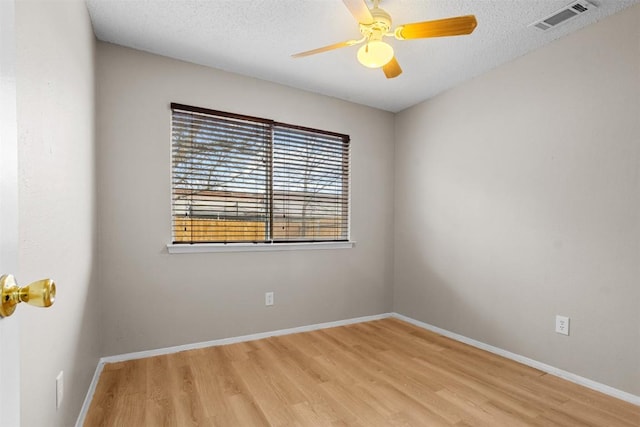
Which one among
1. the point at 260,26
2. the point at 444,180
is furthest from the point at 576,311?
the point at 260,26

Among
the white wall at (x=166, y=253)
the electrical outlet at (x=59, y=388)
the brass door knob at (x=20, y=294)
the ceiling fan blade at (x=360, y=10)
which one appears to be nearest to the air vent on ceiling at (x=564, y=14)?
the ceiling fan blade at (x=360, y=10)

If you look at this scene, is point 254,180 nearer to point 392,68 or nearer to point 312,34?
point 312,34

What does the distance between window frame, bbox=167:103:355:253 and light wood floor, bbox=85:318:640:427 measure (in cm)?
84

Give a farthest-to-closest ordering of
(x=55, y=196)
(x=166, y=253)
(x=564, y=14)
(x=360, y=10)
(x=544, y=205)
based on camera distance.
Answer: (x=166, y=253)
(x=544, y=205)
(x=564, y=14)
(x=360, y=10)
(x=55, y=196)

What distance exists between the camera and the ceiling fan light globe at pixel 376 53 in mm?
1825

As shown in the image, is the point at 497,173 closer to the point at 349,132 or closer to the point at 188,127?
the point at 349,132

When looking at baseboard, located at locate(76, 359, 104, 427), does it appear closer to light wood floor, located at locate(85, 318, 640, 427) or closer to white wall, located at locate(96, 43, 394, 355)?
light wood floor, located at locate(85, 318, 640, 427)

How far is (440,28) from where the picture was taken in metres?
1.73

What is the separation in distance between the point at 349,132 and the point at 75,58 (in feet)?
8.09

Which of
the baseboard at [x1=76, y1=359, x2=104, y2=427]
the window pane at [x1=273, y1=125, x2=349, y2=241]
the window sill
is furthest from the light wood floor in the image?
the window pane at [x1=273, y1=125, x2=349, y2=241]

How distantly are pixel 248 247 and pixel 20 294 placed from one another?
8.17 feet

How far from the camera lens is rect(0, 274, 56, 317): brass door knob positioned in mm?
505

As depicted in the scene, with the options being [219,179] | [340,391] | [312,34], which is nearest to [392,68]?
[312,34]

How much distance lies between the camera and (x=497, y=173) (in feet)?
9.29
